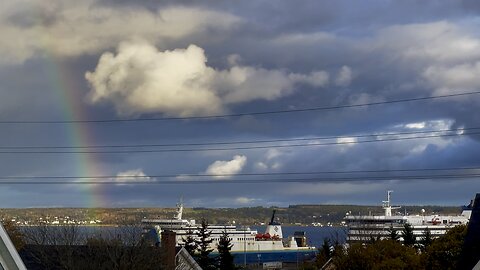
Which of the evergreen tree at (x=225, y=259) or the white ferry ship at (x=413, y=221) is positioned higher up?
the white ferry ship at (x=413, y=221)

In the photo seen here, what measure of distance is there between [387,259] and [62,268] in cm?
2275

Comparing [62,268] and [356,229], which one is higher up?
[356,229]

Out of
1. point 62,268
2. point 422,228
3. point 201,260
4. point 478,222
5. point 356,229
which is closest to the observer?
point 478,222

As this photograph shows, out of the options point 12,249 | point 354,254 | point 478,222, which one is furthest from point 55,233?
point 12,249

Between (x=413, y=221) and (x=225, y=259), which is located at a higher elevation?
(x=413, y=221)

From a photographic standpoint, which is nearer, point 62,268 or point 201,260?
point 62,268

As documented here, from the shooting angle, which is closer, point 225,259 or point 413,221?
point 225,259

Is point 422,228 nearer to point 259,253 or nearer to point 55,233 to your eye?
point 259,253

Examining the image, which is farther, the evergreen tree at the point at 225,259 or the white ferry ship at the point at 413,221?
the white ferry ship at the point at 413,221

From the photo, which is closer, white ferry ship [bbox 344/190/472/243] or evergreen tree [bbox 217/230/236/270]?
evergreen tree [bbox 217/230/236/270]

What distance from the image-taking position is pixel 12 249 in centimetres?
1093

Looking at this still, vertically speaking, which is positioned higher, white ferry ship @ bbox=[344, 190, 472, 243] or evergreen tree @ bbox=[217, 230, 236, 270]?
white ferry ship @ bbox=[344, 190, 472, 243]

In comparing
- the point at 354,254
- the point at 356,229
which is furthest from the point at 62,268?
the point at 356,229

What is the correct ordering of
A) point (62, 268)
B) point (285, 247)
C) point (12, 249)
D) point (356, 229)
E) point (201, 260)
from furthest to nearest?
1. point (285, 247)
2. point (356, 229)
3. point (201, 260)
4. point (62, 268)
5. point (12, 249)
